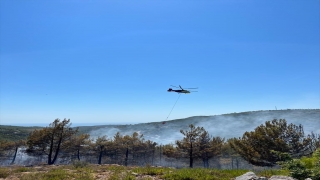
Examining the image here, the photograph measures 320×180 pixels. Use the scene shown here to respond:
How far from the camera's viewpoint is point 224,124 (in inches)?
4680

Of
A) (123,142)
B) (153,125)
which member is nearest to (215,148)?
(123,142)

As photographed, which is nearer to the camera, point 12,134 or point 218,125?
point 12,134

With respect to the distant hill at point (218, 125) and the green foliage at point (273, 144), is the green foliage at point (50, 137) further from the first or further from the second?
the distant hill at point (218, 125)

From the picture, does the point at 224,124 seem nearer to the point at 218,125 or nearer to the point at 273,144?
the point at 218,125

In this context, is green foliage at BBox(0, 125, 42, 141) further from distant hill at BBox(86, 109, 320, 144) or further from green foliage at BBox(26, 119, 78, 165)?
green foliage at BBox(26, 119, 78, 165)

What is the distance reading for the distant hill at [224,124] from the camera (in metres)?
103

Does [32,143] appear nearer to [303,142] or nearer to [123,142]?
[123,142]

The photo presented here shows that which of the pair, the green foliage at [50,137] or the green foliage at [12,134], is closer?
the green foliage at [50,137]

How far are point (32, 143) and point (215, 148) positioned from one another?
3687cm

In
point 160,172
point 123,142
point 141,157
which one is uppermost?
point 160,172

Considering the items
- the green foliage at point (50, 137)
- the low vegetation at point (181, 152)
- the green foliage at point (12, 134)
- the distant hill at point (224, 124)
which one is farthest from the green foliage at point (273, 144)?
the green foliage at point (12, 134)

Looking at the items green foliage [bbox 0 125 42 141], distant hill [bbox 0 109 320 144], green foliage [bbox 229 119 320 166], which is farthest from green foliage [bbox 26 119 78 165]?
distant hill [bbox 0 109 320 144]

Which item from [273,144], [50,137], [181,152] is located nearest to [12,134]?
[50,137]

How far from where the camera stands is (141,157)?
6328 centimetres
